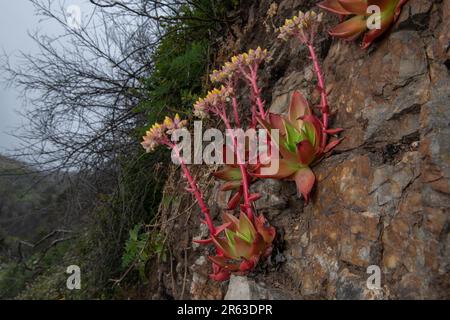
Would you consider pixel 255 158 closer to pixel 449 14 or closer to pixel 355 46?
pixel 355 46

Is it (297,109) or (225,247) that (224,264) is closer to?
(225,247)

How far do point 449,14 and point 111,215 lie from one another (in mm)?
2955

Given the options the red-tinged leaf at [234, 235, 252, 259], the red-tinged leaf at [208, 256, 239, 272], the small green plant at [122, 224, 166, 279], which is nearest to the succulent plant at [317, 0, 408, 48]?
the red-tinged leaf at [234, 235, 252, 259]

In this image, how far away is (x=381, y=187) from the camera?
163cm

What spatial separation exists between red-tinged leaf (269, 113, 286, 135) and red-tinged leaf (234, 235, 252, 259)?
0.60 meters

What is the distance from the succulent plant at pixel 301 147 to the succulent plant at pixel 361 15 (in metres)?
0.45

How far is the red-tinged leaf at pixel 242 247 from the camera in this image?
1852 millimetres

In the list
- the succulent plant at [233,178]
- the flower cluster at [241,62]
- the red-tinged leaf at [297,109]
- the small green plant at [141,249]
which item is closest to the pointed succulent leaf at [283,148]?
the red-tinged leaf at [297,109]

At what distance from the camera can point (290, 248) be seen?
1.92m

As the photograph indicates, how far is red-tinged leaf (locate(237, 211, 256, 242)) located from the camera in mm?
1849

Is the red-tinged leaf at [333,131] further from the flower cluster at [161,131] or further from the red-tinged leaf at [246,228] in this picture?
the flower cluster at [161,131]

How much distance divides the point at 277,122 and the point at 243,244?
65 cm

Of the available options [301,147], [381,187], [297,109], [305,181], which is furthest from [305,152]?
[381,187]
